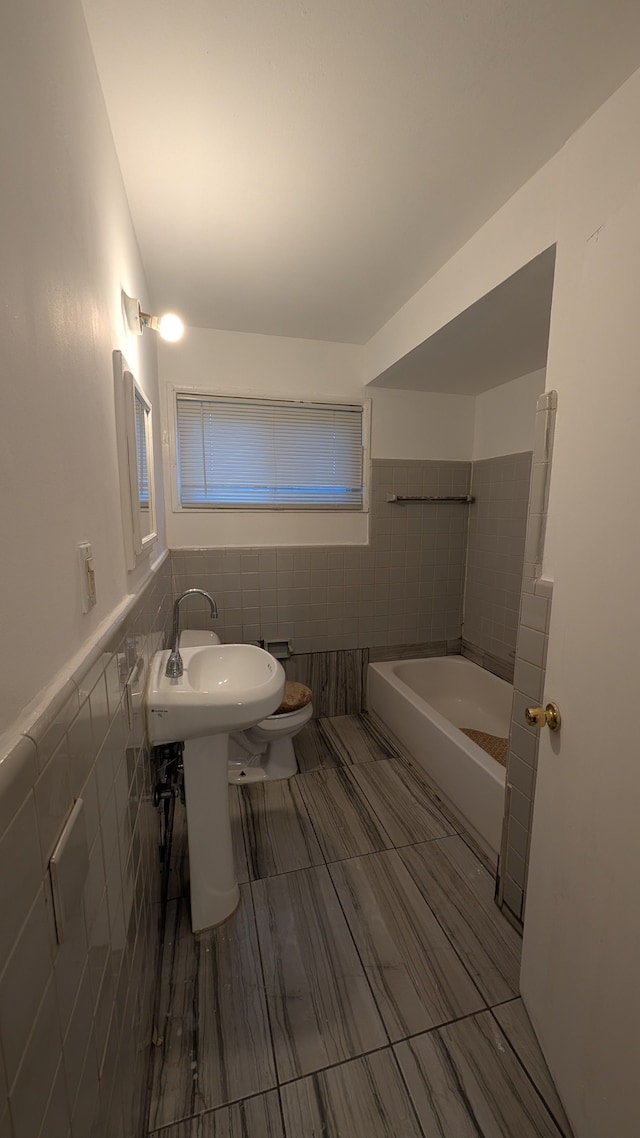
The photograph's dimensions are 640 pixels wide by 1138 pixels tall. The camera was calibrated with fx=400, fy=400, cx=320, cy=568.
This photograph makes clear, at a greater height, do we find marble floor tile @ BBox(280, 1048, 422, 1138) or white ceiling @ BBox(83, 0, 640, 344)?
white ceiling @ BBox(83, 0, 640, 344)

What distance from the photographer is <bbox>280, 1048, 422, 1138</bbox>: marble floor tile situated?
89 centimetres

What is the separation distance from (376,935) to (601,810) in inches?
37.7

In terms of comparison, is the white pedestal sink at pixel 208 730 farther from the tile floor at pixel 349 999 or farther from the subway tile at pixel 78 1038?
the subway tile at pixel 78 1038

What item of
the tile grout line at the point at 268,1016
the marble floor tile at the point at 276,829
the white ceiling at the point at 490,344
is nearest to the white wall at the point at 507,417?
the white ceiling at the point at 490,344

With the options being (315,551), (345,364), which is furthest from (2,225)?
(345,364)

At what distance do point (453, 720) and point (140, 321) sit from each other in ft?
8.67

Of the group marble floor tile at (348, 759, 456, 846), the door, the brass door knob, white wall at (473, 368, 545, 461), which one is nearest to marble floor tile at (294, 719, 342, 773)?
marble floor tile at (348, 759, 456, 846)

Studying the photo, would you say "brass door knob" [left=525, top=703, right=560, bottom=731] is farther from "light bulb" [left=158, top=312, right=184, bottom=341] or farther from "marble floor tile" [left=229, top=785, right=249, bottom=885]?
"light bulb" [left=158, top=312, right=184, bottom=341]

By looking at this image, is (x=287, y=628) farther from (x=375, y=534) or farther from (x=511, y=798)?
(x=511, y=798)

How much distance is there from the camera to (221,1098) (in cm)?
94

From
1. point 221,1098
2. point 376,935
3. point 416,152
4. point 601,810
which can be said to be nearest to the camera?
point 601,810

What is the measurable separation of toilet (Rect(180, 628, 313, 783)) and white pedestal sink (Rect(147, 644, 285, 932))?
59cm

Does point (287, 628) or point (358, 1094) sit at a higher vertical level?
point (287, 628)

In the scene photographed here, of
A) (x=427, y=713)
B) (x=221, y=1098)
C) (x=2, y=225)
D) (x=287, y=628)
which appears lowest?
(x=221, y=1098)
